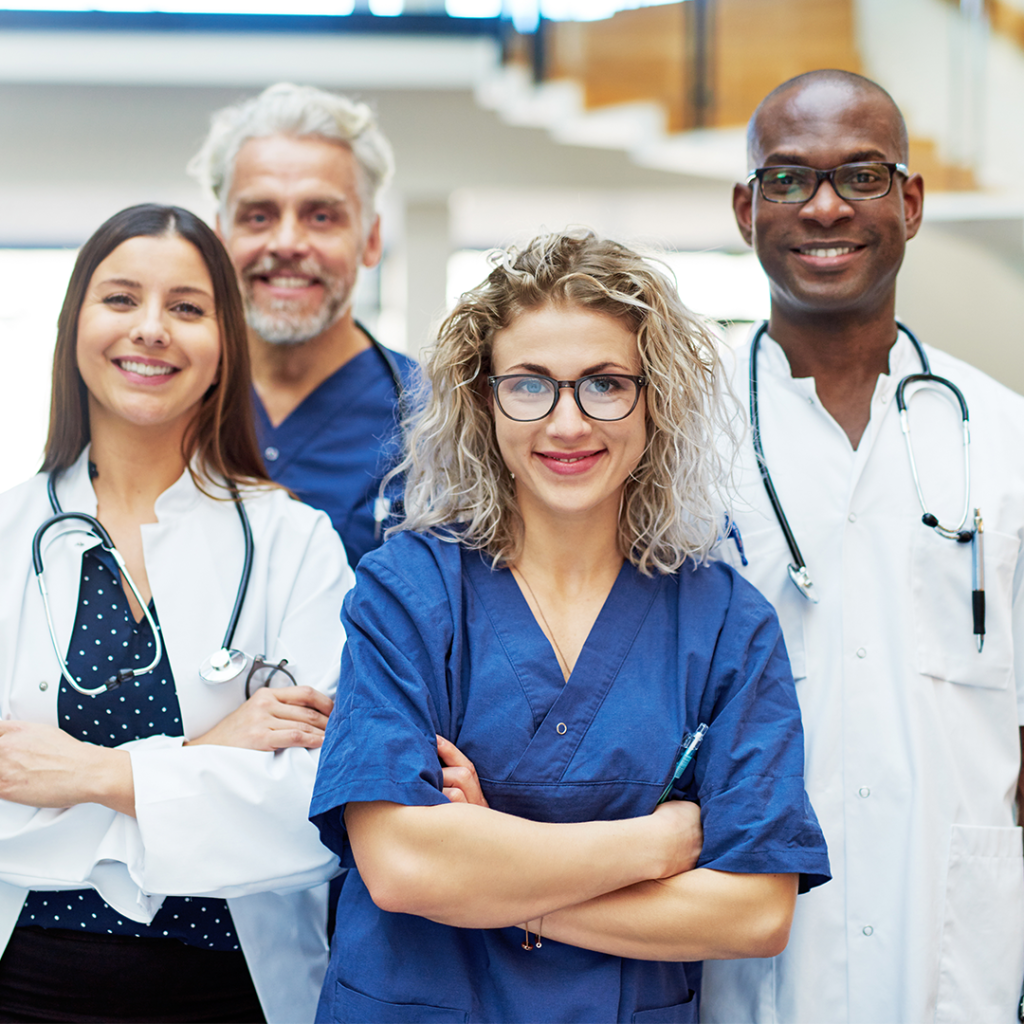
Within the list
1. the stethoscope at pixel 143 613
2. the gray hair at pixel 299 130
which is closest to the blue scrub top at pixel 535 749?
the stethoscope at pixel 143 613

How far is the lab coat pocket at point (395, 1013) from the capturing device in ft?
3.74

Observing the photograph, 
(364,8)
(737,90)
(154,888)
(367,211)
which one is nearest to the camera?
(154,888)

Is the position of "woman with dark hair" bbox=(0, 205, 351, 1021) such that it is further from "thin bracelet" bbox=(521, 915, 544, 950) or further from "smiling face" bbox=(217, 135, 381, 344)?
"smiling face" bbox=(217, 135, 381, 344)

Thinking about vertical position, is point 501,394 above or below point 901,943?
above

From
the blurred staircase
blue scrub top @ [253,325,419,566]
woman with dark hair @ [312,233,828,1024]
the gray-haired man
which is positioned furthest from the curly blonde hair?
the blurred staircase

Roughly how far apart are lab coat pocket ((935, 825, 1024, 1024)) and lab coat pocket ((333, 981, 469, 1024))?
666 mm

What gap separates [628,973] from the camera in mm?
1177

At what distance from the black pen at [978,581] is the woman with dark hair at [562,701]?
1.01ft

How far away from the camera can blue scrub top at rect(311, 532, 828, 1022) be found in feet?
3.76

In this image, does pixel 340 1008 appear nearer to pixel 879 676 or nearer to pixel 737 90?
pixel 879 676

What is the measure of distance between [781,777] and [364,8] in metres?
5.13

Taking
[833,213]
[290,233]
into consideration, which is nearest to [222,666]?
[290,233]

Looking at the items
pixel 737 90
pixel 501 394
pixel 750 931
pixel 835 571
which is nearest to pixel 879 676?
pixel 835 571

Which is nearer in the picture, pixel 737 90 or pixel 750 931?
pixel 750 931
